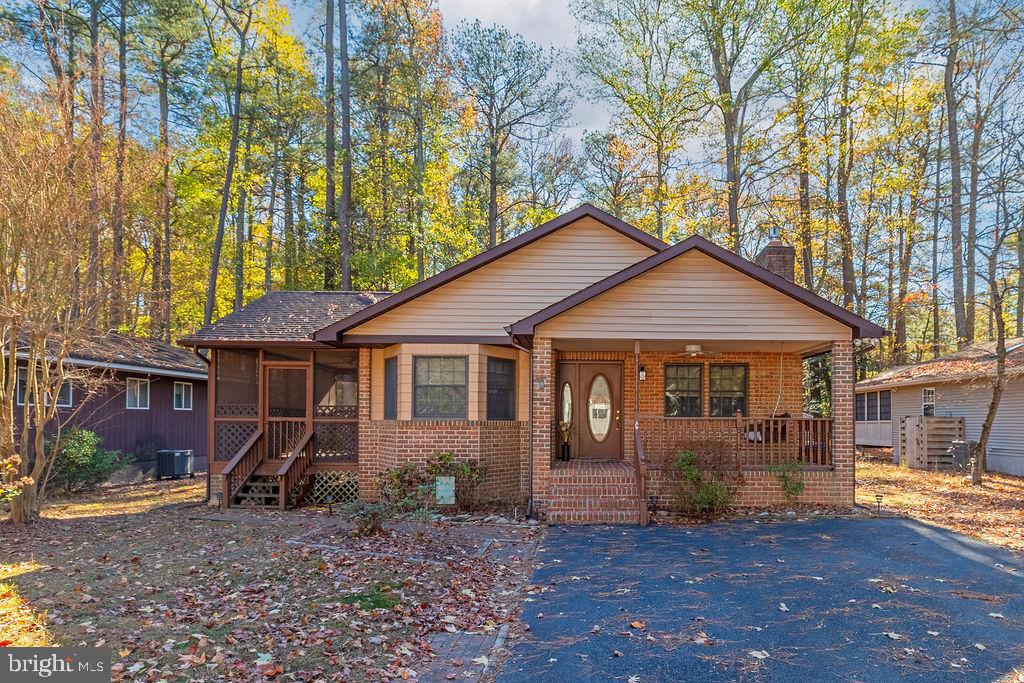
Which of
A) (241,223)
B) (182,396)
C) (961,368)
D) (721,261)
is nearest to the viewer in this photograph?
(721,261)

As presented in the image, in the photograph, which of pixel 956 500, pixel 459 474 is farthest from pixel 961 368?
pixel 459 474

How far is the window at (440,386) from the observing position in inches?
465

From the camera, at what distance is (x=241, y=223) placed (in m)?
28.2

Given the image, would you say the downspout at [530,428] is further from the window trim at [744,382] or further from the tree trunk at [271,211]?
the tree trunk at [271,211]

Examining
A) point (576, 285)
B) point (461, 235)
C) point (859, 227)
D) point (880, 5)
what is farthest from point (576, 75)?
point (576, 285)

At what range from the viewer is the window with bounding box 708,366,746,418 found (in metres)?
13.4

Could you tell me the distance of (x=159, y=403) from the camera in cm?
1822

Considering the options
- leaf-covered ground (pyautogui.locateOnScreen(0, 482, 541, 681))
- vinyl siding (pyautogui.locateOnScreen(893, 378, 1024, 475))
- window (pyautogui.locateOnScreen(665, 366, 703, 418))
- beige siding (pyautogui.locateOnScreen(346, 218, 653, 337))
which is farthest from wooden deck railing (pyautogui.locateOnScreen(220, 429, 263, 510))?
vinyl siding (pyautogui.locateOnScreen(893, 378, 1024, 475))

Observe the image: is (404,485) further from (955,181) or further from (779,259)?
(955,181)

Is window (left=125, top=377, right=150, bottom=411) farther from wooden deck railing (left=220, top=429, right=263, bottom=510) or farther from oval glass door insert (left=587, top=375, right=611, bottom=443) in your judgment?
oval glass door insert (left=587, top=375, right=611, bottom=443)

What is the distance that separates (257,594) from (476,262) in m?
7.43

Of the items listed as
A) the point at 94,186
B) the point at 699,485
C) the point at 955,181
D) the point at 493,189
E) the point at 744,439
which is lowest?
the point at 699,485

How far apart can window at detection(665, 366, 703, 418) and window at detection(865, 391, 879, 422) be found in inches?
635

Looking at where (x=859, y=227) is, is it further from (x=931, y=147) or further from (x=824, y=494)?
(x=824, y=494)
